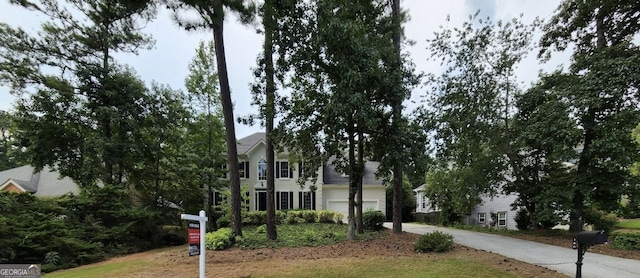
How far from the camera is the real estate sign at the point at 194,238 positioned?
5250 millimetres

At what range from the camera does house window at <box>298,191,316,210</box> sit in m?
26.1

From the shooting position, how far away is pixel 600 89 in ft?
35.2

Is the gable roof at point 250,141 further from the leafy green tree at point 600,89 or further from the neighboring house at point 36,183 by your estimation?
the leafy green tree at point 600,89

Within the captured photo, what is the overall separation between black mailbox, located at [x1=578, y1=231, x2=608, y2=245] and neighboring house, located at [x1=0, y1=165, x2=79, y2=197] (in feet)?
89.2

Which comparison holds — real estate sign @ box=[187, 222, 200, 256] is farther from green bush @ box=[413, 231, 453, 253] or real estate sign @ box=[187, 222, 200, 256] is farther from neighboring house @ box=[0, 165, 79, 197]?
neighboring house @ box=[0, 165, 79, 197]

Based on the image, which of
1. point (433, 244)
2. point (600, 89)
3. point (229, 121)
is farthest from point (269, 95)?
point (600, 89)

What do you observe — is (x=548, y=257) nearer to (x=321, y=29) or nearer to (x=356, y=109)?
(x=356, y=109)

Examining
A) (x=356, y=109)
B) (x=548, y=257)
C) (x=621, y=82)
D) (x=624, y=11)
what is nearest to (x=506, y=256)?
(x=548, y=257)

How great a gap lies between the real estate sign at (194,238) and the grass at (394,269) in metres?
2.04

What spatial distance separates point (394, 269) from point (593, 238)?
3.46 m

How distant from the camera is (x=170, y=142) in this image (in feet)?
53.9

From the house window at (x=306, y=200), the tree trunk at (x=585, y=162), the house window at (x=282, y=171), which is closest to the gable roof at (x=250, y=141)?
the house window at (x=282, y=171)

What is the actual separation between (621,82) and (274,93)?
35.0ft

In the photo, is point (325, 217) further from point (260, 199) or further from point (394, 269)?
point (394, 269)
